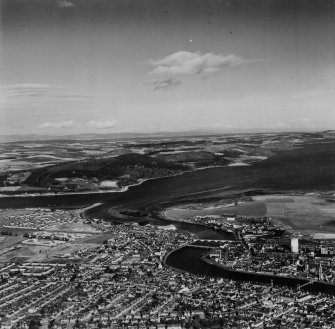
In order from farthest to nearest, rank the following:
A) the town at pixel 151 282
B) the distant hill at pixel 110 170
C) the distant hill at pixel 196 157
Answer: the distant hill at pixel 196 157 < the distant hill at pixel 110 170 < the town at pixel 151 282

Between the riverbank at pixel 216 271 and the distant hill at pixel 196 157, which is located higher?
the distant hill at pixel 196 157

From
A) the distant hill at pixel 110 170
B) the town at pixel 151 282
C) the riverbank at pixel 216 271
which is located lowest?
the riverbank at pixel 216 271

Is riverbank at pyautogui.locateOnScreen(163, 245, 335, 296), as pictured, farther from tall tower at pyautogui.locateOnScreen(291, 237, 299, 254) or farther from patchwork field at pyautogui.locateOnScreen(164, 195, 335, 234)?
patchwork field at pyautogui.locateOnScreen(164, 195, 335, 234)

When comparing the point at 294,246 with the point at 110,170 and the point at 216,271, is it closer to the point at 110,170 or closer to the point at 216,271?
the point at 216,271

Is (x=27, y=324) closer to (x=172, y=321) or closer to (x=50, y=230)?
(x=172, y=321)

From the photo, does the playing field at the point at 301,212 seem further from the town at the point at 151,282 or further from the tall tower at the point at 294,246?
the tall tower at the point at 294,246

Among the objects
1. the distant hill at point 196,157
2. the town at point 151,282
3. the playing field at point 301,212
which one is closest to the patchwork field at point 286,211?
the playing field at point 301,212

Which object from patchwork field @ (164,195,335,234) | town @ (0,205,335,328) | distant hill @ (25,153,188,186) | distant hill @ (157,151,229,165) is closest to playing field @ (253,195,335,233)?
patchwork field @ (164,195,335,234)

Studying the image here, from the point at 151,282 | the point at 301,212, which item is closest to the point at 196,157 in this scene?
the point at 301,212

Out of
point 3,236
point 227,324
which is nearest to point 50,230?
point 3,236
